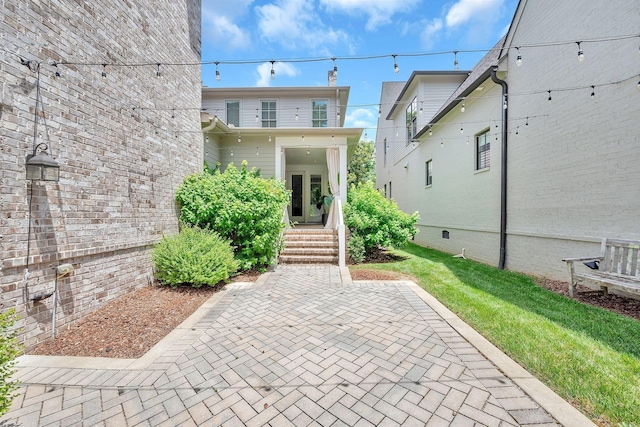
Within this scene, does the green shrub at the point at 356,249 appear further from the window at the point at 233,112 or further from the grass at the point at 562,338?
the window at the point at 233,112

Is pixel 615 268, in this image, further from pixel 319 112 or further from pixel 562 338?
pixel 319 112

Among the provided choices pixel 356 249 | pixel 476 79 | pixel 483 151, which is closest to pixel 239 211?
pixel 356 249

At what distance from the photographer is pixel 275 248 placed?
21.5ft

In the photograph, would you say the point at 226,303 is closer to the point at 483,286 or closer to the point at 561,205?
the point at 483,286

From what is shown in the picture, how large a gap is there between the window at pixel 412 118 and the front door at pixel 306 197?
4980mm

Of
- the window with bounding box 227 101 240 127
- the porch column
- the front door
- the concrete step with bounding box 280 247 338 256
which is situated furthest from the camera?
the front door

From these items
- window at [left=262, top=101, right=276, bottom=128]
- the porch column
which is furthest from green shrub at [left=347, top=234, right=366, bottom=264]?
window at [left=262, top=101, right=276, bottom=128]

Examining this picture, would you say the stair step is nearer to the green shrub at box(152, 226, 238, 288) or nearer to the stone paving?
the green shrub at box(152, 226, 238, 288)

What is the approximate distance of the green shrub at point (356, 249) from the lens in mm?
7664

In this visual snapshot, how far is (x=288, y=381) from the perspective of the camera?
2.36m

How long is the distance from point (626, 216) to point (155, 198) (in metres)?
8.13

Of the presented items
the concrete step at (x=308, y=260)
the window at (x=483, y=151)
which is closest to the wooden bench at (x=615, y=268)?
the window at (x=483, y=151)

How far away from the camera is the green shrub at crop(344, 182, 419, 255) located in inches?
307

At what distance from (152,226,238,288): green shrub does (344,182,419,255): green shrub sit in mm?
3978
